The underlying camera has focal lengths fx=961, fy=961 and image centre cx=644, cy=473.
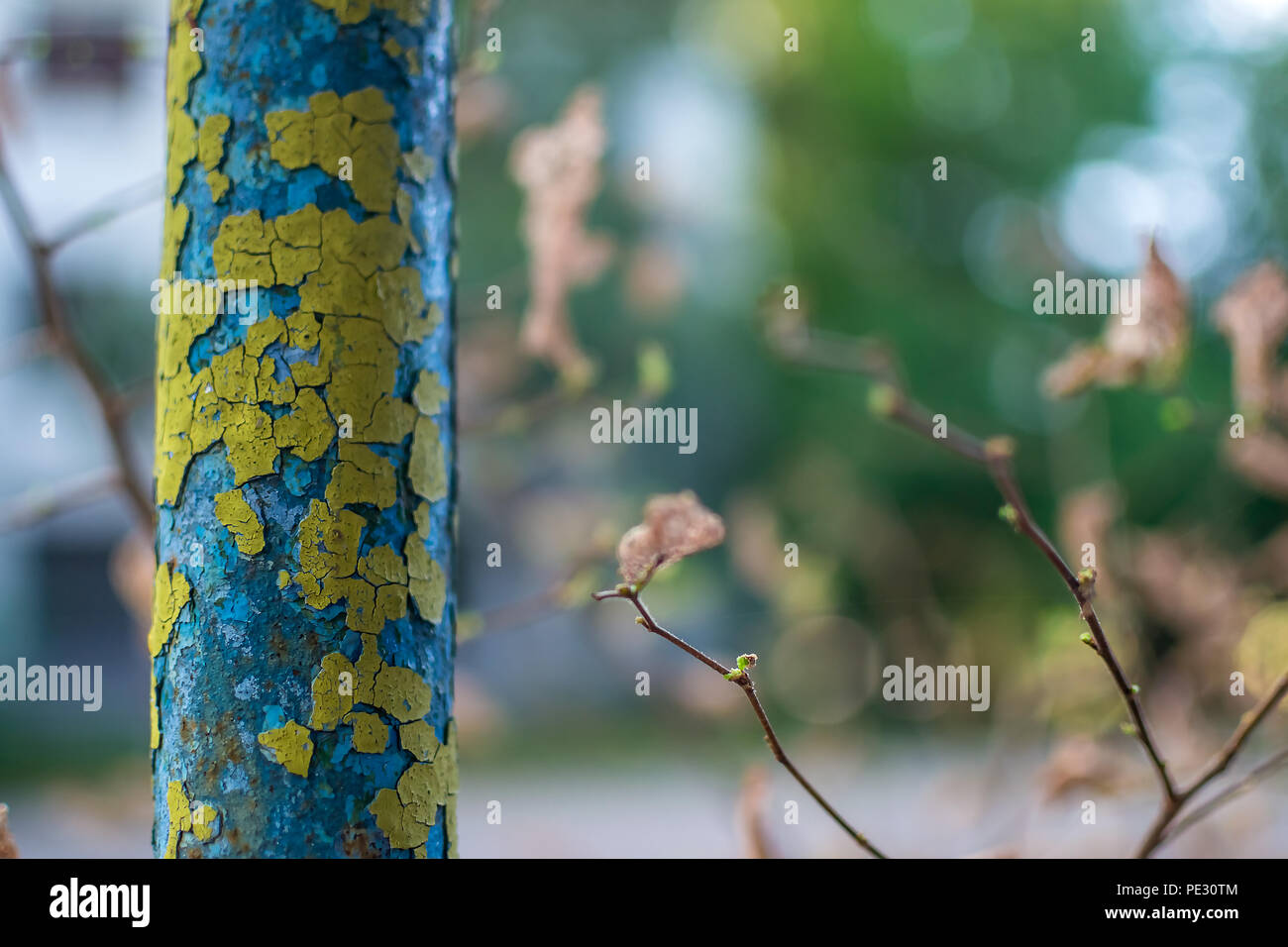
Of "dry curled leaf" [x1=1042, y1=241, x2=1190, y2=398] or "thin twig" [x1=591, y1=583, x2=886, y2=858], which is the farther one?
"dry curled leaf" [x1=1042, y1=241, x2=1190, y2=398]

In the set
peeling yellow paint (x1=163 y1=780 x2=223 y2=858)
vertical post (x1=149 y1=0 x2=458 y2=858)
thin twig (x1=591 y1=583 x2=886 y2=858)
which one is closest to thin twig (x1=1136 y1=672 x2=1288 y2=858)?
thin twig (x1=591 y1=583 x2=886 y2=858)

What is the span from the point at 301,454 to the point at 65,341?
666mm

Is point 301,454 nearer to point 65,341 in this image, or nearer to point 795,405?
point 65,341

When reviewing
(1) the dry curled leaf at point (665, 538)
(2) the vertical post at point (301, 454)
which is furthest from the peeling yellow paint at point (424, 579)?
(1) the dry curled leaf at point (665, 538)

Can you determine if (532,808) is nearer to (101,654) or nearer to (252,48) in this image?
(101,654)

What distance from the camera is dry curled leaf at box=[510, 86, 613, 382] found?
38.7 inches

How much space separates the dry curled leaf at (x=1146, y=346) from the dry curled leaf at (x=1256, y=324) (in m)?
0.15

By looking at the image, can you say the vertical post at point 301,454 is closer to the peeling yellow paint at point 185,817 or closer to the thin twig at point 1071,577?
the peeling yellow paint at point 185,817

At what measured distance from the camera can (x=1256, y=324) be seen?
36.9 inches

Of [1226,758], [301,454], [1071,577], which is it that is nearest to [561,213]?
[301,454]

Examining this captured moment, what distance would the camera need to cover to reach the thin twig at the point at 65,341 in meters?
0.97

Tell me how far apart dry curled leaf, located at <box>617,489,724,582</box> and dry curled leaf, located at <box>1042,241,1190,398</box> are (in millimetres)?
422

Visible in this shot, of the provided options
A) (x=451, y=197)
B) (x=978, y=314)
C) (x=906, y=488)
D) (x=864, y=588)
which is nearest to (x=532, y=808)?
(x=864, y=588)

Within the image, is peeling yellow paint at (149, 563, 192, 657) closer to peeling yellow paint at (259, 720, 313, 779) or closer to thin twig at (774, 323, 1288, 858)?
peeling yellow paint at (259, 720, 313, 779)
